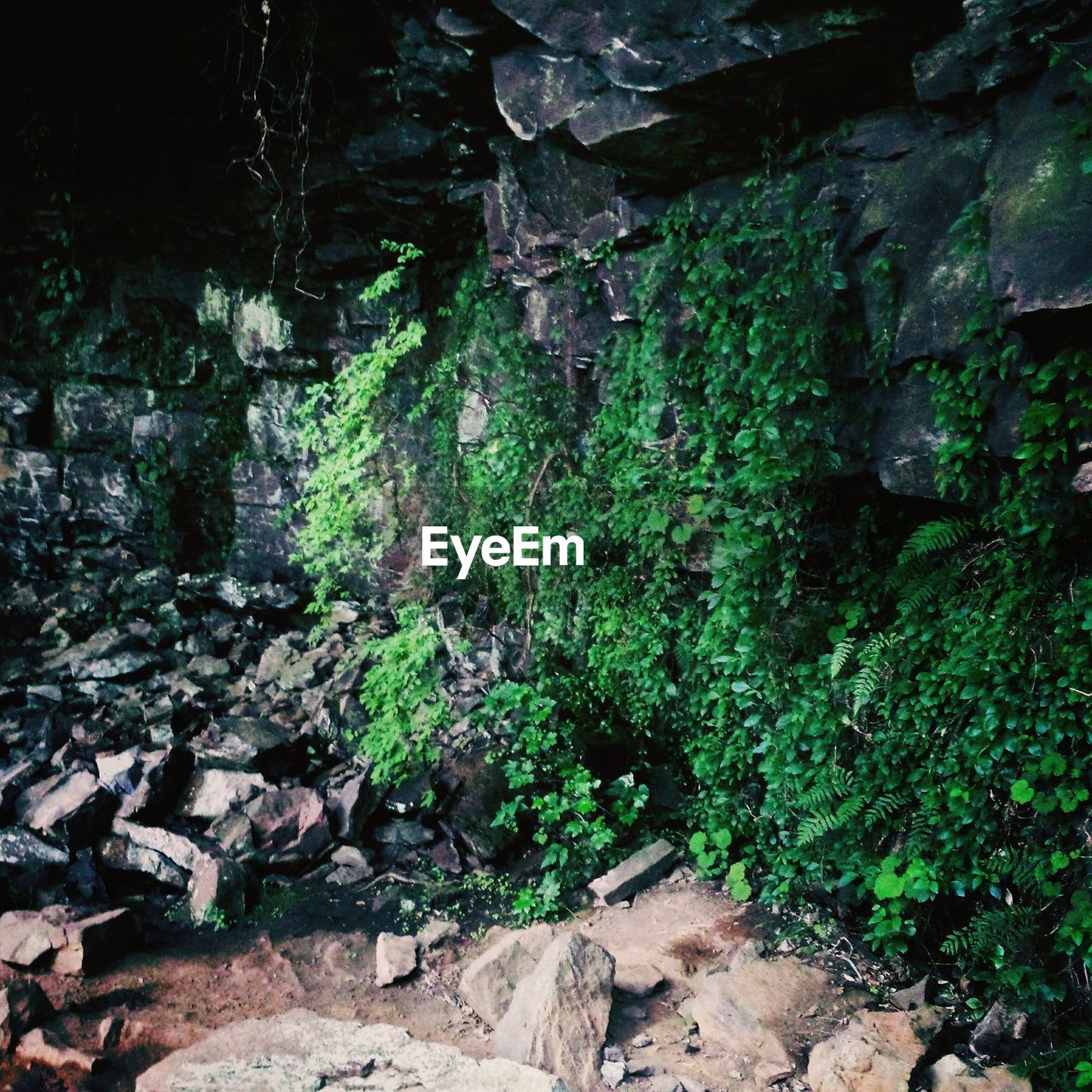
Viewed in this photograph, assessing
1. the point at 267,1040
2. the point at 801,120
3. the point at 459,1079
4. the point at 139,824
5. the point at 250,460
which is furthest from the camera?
the point at 250,460

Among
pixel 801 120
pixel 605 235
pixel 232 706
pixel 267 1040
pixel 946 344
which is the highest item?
pixel 801 120

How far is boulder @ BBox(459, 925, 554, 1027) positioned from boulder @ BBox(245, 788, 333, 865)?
172cm

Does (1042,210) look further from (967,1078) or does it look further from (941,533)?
(967,1078)

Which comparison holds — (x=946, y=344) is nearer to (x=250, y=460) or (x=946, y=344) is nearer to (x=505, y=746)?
(x=505, y=746)

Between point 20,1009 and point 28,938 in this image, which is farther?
point 28,938

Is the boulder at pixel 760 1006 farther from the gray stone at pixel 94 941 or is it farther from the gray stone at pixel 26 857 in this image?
the gray stone at pixel 26 857

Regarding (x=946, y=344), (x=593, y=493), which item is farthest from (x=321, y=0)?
(x=946, y=344)

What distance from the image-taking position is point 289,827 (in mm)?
5969

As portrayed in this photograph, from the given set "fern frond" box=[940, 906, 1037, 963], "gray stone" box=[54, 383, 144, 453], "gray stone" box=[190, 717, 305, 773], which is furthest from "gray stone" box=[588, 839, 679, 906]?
"gray stone" box=[54, 383, 144, 453]

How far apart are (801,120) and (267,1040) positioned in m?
5.62

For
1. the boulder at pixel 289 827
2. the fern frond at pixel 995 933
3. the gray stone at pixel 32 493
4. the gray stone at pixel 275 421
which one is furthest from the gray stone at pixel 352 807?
the gray stone at pixel 32 493

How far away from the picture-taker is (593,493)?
6.43m

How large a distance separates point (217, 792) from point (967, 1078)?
486cm

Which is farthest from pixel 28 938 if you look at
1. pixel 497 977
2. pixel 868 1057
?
pixel 868 1057
